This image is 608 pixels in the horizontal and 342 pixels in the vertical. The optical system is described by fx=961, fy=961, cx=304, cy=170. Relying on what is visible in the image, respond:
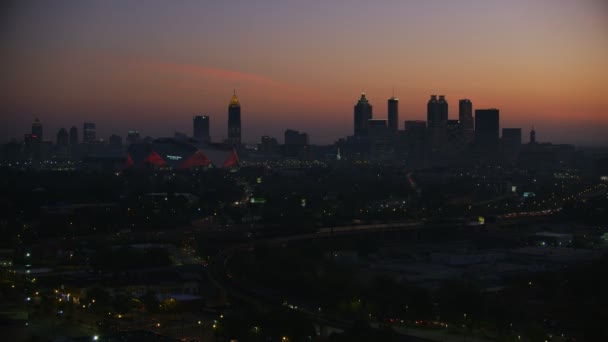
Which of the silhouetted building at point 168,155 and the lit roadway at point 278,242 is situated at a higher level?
the silhouetted building at point 168,155

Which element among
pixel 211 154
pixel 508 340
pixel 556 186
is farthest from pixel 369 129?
pixel 508 340

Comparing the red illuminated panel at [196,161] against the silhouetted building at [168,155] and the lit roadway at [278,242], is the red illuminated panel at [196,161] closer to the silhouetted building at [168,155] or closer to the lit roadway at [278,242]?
→ the silhouetted building at [168,155]

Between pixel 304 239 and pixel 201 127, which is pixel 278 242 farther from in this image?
pixel 201 127

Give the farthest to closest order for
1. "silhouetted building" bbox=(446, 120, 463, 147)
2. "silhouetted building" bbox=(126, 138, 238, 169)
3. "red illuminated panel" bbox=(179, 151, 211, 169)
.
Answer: "silhouetted building" bbox=(446, 120, 463, 147) → "red illuminated panel" bbox=(179, 151, 211, 169) → "silhouetted building" bbox=(126, 138, 238, 169)

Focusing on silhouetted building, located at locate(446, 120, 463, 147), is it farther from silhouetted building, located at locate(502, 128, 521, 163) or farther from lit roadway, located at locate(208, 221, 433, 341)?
lit roadway, located at locate(208, 221, 433, 341)

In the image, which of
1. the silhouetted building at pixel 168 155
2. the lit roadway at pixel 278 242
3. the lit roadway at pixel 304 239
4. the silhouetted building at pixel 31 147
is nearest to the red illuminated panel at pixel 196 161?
the silhouetted building at pixel 168 155

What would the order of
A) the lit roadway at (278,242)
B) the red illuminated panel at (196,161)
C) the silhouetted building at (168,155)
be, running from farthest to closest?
the red illuminated panel at (196,161)
the silhouetted building at (168,155)
the lit roadway at (278,242)

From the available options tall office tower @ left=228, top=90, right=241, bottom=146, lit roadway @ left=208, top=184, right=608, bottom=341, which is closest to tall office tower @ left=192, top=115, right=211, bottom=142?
tall office tower @ left=228, top=90, right=241, bottom=146

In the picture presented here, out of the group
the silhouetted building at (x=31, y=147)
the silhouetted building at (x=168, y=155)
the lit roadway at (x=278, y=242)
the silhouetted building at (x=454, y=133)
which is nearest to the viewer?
the lit roadway at (x=278, y=242)
